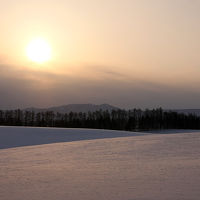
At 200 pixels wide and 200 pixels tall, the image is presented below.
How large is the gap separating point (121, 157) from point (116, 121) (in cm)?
5218

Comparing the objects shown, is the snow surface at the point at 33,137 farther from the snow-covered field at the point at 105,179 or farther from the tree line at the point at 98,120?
the tree line at the point at 98,120

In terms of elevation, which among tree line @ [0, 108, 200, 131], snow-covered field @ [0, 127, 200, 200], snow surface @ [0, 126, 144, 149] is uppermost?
tree line @ [0, 108, 200, 131]

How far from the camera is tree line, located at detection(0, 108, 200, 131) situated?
185ft

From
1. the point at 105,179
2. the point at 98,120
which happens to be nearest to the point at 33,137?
the point at 105,179

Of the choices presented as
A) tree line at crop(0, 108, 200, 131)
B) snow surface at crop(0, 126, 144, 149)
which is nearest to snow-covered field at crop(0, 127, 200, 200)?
snow surface at crop(0, 126, 144, 149)

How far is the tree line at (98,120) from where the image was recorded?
56312mm

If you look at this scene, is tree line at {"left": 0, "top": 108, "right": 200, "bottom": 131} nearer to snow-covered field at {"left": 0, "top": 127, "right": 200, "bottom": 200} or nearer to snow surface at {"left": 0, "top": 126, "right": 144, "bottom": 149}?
snow surface at {"left": 0, "top": 126, "right": 144, "bottom": 149}

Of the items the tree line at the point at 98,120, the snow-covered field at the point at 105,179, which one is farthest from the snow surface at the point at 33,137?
the tree line at the point at 98,120

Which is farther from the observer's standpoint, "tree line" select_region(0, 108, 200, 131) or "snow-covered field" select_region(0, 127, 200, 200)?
"tree line" select_region(0, 108, 200, 131)

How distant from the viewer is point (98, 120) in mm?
57031

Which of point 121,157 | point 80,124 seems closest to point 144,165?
point 121,157

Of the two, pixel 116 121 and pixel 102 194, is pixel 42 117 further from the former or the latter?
pixel 102 194

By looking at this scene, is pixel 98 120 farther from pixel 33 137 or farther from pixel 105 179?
pixel 105 179

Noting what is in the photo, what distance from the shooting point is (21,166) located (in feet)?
25.7
